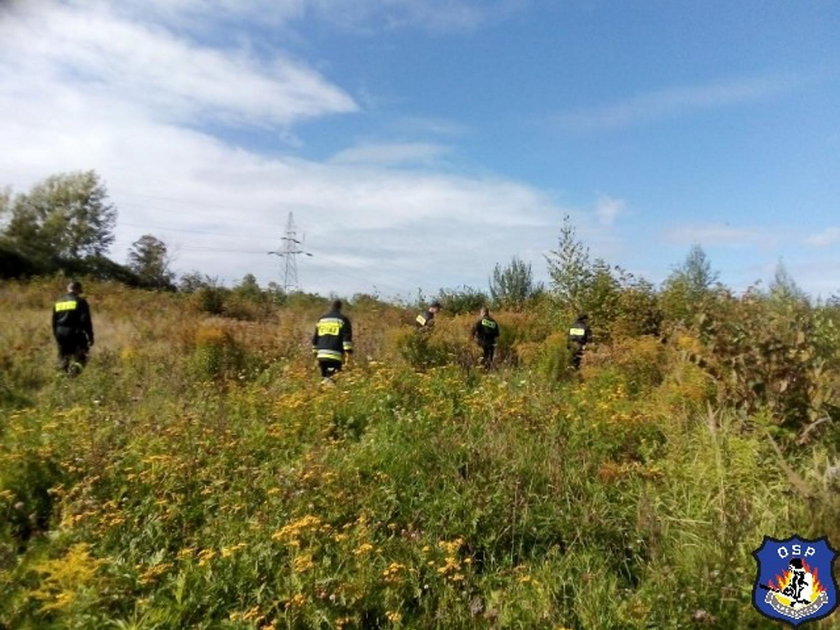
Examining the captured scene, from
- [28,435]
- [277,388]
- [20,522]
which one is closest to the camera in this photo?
[20,522]

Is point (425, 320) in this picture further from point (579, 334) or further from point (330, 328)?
point (330, 328)

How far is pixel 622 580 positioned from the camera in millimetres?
3713

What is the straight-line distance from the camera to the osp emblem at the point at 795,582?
2980 mm

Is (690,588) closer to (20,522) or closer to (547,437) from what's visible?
(547,437)

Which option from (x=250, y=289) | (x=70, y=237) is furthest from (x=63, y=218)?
(x=250, y=289)

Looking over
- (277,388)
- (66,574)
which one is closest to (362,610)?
(66,574)

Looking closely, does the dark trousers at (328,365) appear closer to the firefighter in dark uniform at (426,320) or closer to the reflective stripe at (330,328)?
the reflective stripe at (330,328)

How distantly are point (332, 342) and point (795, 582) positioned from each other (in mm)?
7573

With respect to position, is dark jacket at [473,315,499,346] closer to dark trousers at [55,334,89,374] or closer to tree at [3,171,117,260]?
dark trousers at [55,334,89,374]

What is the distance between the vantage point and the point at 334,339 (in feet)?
31.9

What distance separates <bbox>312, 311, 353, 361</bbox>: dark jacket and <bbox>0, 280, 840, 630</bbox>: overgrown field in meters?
2.10

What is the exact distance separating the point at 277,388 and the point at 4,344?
6641 mm

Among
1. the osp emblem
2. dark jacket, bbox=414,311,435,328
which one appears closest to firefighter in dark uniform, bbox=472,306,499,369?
dark jacket, bbox=414,311,435,328

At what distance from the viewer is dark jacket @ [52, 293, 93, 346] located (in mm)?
9898
